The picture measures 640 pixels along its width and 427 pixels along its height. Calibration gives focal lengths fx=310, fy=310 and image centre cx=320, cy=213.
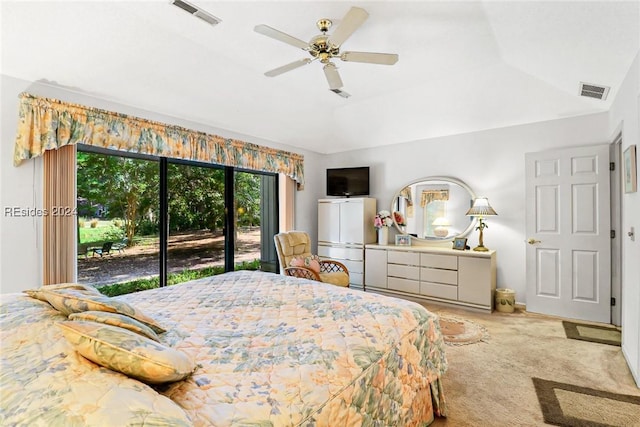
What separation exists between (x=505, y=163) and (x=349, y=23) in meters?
3.26

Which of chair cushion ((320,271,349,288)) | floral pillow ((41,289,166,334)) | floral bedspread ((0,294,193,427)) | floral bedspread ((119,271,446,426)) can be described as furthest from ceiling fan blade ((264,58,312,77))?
chair cushion ((320,271,349,288))

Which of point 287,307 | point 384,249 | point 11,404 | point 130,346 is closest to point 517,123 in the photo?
point 384,249

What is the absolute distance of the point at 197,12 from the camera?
239 centimetres

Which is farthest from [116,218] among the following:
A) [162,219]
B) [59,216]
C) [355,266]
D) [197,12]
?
[355,266]

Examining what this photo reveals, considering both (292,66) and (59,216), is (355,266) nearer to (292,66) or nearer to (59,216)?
(292,66)

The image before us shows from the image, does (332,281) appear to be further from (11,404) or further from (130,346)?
(11,404)

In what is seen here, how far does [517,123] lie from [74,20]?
4.83m

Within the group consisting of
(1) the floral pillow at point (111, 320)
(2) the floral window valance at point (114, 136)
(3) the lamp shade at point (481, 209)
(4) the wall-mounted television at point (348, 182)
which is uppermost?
(2) the floral window valance at point (114, 136)

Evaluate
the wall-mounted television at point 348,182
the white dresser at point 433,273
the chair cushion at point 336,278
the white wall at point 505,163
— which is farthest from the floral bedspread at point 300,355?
the wall-mounted television at point 348,182

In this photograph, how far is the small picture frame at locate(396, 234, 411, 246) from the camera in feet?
15.9

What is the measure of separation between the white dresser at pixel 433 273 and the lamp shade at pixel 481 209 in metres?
0.51

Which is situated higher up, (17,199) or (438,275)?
(17,199)

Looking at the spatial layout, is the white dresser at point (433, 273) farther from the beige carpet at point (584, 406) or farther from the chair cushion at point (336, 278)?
the beige carpet at point (584, 406)

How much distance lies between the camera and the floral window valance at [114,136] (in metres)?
2.63
